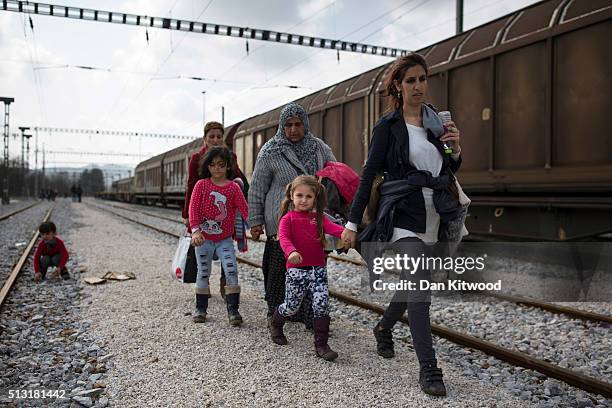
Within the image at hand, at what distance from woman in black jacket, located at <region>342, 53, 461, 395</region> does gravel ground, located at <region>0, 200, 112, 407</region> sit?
189 centimetres

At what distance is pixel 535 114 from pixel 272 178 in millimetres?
3614

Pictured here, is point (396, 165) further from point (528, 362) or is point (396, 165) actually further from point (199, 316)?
point (199, 316)

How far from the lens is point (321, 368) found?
3465 millimetres

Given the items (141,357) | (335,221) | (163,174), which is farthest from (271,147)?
(163,174)

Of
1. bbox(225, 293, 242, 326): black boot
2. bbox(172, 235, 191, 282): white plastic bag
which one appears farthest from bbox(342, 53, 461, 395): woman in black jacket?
bbox(172, 235, 191, 282): white plastic bag

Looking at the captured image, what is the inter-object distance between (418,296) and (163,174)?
88.8ft

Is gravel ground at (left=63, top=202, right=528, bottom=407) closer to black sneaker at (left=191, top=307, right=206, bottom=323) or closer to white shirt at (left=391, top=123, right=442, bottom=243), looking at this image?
black sneaker at (left=191, top=307, right=206, bottom=323)

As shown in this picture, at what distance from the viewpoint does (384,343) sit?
371cm

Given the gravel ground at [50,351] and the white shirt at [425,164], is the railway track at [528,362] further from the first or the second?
the gravel ground at [50,351]

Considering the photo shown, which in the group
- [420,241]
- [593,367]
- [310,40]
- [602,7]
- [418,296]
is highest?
[310,40]

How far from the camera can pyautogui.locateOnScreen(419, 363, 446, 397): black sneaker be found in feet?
9.75

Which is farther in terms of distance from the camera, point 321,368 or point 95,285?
point 95,285

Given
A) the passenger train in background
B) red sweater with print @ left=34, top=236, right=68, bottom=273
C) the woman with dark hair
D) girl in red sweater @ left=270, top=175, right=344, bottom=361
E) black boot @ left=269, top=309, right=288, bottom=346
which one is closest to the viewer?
girl in red sweater @ left=270, top=175, right=344, bottom=361

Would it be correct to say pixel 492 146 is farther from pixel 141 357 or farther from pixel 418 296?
pixel 141 357
